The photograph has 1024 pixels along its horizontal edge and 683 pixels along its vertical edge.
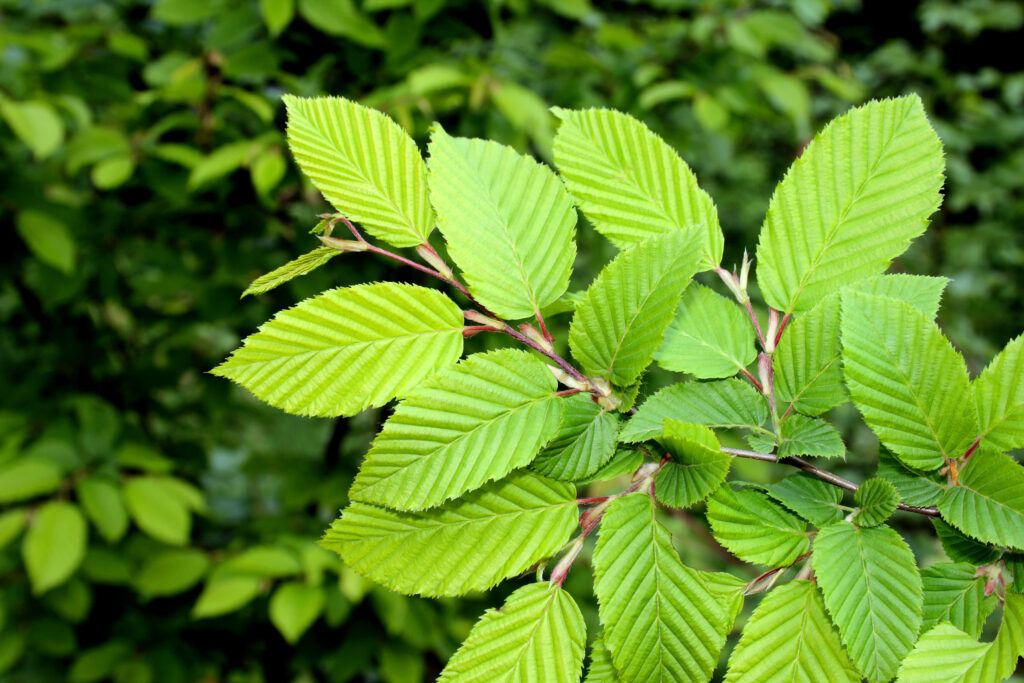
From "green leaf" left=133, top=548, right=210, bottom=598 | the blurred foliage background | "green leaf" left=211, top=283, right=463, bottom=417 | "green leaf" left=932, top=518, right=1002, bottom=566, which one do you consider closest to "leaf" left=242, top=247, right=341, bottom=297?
"green leaf" left=211, top=283, right=463, bottom=417

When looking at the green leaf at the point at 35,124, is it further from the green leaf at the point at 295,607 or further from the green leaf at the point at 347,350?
the green leaf at the point at 347,350

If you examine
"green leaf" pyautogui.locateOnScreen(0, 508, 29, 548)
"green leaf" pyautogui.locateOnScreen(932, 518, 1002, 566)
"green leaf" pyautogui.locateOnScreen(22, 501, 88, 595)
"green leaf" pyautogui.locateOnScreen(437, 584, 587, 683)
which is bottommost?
"green leaf" pyautogui.locateOnScreen(0, 508, 29, 548)

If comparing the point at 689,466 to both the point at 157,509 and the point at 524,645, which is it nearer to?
the point at 524,645

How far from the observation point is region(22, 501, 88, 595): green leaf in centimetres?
129

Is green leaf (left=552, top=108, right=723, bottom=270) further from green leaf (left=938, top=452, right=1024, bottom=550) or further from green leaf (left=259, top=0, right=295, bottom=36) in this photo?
green leaf (left=259, top=0, right=295, bottom=36)

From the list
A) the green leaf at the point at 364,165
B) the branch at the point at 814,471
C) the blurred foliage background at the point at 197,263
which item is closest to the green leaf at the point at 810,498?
the branch at the point at 814,471

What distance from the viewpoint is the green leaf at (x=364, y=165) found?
0.42m

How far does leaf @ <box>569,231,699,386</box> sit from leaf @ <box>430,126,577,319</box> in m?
0.03

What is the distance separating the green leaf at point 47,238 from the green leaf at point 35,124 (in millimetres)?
197

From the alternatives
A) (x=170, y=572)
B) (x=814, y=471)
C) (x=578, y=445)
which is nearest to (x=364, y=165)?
(x=578, y=445)

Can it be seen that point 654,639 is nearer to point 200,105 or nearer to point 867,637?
point 867,637

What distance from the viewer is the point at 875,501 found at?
0.40m

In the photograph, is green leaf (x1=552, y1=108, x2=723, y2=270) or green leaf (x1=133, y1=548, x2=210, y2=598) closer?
green leaf (x1=552, y1=108, x2=723, y2=270)

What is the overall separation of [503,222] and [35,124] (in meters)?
1.12
